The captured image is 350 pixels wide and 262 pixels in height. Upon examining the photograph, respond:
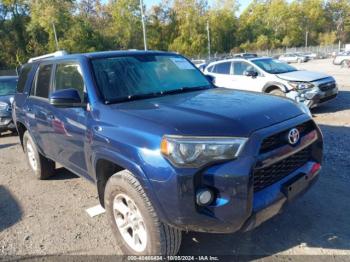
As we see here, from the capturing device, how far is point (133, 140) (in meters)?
2.71

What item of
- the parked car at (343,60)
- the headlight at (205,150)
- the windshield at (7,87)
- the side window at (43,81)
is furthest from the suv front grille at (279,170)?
the parked car at (343,60)

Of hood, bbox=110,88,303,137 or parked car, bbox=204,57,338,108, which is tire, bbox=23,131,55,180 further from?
parked car, bbox=204,57,338,108

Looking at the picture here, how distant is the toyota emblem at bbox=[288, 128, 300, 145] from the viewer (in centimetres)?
278

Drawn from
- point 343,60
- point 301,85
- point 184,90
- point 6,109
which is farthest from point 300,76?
point 343,60

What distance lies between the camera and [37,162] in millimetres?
5285

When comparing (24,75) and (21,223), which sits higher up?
(24,75)

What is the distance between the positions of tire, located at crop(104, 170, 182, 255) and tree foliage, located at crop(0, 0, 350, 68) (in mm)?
51485

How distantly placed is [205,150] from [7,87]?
9.76 metres

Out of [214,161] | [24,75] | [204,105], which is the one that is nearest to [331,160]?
[204,105]

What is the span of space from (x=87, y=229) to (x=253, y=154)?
7.44 feet

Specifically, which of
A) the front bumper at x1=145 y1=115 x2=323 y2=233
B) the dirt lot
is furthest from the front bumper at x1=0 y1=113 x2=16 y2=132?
the front bumper at x1=145 y1=115 x2=323 y2=233

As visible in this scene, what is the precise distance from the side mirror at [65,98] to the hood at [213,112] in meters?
0.43

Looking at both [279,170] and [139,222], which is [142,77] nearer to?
[139,222]

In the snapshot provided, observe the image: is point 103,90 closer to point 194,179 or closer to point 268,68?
point 194,179
